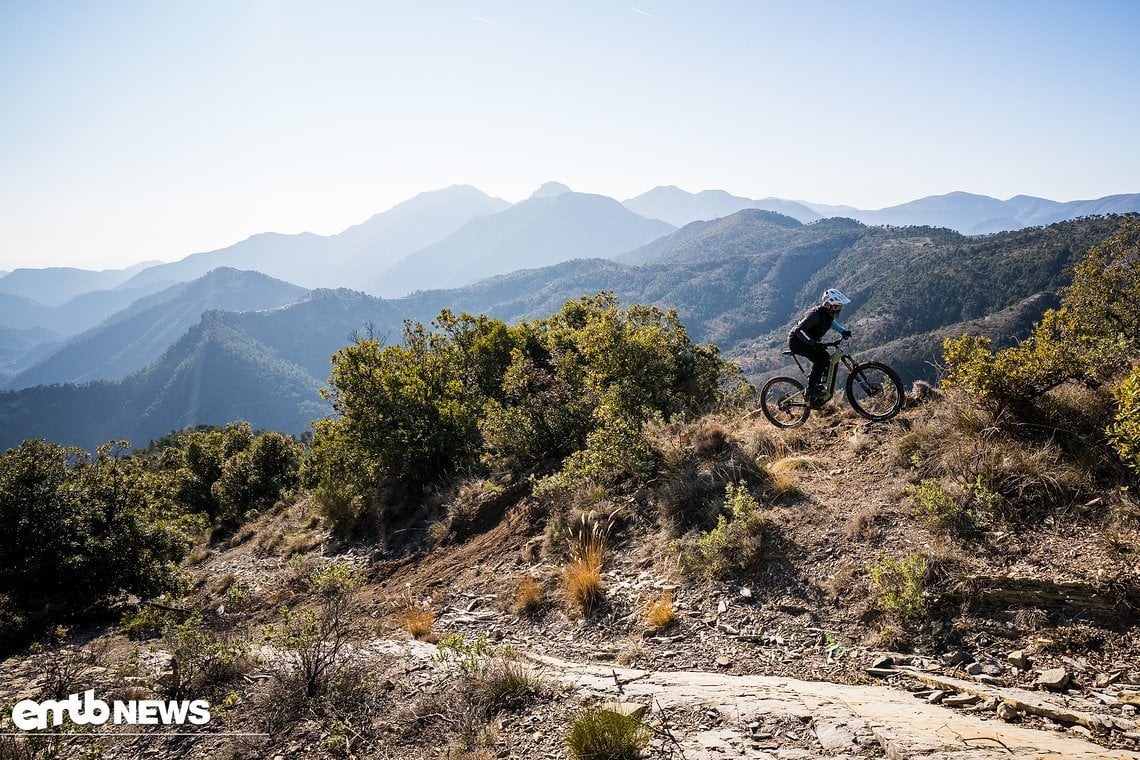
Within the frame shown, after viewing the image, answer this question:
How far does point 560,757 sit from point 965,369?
22.4ft

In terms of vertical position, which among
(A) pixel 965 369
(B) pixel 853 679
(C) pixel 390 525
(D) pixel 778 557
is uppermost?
(A) pixel 965 369

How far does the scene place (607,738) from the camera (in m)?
4.10

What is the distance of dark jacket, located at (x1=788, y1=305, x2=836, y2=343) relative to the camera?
28.5ft

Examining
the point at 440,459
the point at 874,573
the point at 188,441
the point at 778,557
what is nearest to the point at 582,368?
the point at 440,459

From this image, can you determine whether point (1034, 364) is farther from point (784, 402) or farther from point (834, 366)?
point (784, 402)

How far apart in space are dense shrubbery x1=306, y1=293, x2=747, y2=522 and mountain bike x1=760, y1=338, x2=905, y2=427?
2.16m

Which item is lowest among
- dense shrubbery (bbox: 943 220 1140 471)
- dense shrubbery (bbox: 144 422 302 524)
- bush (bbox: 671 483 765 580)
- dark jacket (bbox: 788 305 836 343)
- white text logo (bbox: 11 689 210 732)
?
dense shrubbery (bbox: 144 422 302 524)

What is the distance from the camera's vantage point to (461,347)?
18.2 m

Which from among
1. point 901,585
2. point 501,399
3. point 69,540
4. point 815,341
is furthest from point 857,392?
point 69,540

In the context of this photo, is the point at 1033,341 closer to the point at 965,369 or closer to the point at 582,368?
the point at 965,369

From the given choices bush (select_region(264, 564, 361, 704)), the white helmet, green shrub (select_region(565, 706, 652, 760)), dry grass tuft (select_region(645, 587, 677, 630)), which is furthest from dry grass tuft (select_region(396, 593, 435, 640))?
the white helmet

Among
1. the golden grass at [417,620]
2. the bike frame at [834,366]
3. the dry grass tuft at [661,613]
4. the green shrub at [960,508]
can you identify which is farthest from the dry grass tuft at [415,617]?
the bike frame at [834,366]

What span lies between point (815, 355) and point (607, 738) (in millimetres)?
6959

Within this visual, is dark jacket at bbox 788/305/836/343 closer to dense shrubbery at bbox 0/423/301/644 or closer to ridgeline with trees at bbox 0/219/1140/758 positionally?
ridgeline with trees at bbox 0/219/1140/758
